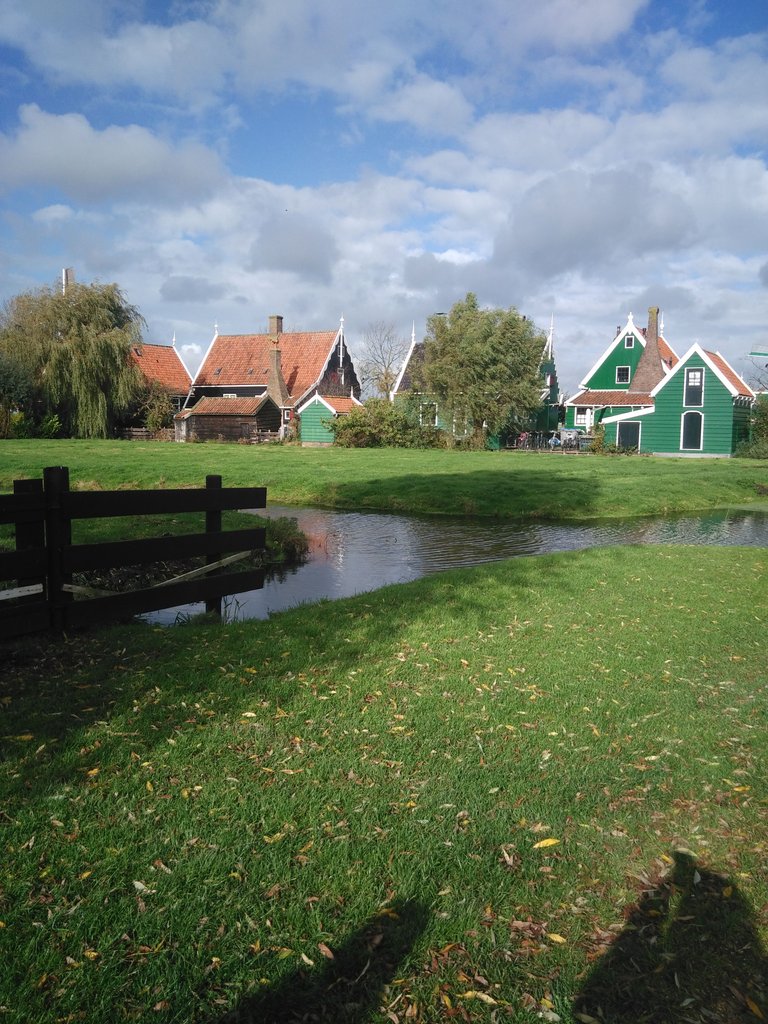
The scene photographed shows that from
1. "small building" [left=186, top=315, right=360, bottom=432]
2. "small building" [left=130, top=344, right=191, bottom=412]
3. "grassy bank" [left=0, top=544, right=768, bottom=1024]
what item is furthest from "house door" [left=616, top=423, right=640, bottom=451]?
"grassy bank" [left=0, top=544, right=768, bottom=1024]

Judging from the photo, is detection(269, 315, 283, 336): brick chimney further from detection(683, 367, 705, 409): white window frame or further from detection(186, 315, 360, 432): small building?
detection(683, 367, 705, 409): white window frame

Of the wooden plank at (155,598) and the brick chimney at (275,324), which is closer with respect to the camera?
the wooden plank at (155,598)

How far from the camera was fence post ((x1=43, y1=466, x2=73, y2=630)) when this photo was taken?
7.05 meters

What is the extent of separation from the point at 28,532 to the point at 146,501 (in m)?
1.35

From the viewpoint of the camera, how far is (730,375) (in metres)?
51.9

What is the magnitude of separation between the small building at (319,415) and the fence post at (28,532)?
166ft

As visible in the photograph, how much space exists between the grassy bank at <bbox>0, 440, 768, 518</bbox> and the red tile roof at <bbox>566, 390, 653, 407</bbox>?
2266cm

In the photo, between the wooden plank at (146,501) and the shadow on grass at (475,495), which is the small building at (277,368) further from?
the wooden plank at (146,501)

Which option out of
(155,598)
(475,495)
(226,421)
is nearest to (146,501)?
(155,598)

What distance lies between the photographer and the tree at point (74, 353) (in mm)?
51688

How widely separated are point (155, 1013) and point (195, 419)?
60.8 meters

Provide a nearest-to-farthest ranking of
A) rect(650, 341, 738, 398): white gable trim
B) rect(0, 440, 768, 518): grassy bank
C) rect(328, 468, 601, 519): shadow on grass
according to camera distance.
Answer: rect(328, 468, 601, 519): shadow on grass, rect(0, 440, 768, 518): grassy bank, rect(650, 341, 738, 398): white gable trim

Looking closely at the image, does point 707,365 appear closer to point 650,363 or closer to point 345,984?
point 650,363

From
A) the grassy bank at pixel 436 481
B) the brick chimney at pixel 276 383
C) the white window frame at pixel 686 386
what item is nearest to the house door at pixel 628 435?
the white window frame at pixel 686 386
